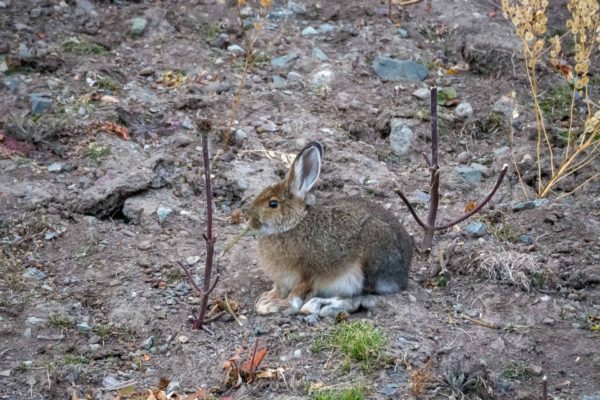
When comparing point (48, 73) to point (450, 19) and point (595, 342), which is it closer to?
point (450, 19)

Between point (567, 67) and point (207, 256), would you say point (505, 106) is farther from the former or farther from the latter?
point (207, 256)

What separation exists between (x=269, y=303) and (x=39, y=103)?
296 centimetres

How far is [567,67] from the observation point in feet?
28.1

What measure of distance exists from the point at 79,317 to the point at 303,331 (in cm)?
135

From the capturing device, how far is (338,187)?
729cm

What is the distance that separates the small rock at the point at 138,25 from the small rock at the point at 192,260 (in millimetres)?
3173

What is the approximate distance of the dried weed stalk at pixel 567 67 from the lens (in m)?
6.39

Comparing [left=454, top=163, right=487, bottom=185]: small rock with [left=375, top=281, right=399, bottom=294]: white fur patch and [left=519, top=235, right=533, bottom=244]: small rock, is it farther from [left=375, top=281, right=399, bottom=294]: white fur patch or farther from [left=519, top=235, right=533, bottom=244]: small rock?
[left=375, top=281, right=399, bottom=294]: white fur patch

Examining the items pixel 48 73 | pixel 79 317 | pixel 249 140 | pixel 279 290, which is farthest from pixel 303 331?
pixel 48 73

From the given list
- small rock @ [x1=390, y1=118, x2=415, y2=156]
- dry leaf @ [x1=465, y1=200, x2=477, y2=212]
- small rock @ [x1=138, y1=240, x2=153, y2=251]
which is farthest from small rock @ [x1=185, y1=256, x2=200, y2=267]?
small rock @ [x1=390, y1=118, x2=415, y2=156]

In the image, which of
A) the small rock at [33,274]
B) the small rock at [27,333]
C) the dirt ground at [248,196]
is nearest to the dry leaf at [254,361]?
the dirt ground at [248,196]

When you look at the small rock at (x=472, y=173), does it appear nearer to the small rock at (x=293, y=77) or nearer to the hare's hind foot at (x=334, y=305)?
the small rock at (x=293, y=77)

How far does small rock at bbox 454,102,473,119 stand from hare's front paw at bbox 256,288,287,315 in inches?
114

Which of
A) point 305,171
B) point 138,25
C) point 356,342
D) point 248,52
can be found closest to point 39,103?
point 138,25
